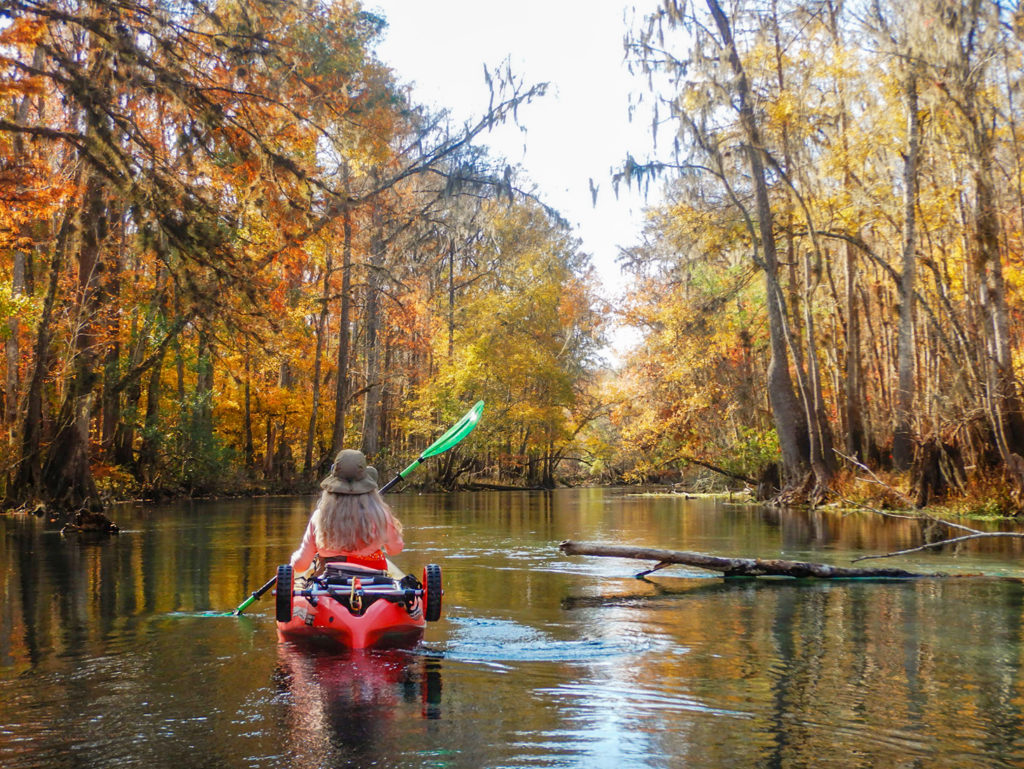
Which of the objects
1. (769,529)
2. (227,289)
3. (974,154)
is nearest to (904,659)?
(227,289)

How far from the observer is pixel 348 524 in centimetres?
669

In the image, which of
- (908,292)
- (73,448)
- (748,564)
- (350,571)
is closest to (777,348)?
(908,292)

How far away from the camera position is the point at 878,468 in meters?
20.3

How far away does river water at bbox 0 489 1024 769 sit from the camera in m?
4.21

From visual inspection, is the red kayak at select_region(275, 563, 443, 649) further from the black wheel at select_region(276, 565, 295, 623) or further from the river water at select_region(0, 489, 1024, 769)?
the river water at select_region(0, 489, 1024, 769)

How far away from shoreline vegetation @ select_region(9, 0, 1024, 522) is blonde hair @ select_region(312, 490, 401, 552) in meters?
4.43

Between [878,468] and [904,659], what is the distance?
15066mm

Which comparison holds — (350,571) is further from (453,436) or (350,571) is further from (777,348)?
(777,348)

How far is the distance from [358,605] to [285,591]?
0.50 metres

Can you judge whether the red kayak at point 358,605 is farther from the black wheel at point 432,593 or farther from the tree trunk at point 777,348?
the tree trunk at point 777,348

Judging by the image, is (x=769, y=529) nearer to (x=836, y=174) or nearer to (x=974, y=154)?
(x=974, y=154)

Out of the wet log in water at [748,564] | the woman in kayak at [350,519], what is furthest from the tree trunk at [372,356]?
the woman in kayak at [350,519]

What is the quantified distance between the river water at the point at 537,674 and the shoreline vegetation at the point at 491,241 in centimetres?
204

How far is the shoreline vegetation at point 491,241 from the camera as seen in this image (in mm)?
11000
